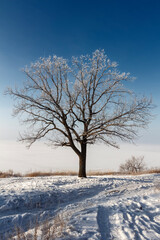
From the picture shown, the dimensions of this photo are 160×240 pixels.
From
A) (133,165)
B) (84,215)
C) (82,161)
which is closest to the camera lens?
(84,215)

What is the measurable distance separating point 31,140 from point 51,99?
3.53 meters

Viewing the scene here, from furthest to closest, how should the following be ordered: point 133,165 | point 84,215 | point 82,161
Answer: point 133,165 → point 82,161 → point 84,215

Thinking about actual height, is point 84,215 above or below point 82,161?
below

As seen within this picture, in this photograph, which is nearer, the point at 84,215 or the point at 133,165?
the point at 84,215

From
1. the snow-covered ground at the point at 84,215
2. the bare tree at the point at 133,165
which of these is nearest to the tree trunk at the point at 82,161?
the snow-covered ground at the point at 84,215

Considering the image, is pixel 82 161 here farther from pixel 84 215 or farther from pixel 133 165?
pixel 133 165

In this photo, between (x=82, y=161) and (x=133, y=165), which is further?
(x=133, y=165)

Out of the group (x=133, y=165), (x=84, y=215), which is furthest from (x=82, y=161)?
(x=133, y=165)

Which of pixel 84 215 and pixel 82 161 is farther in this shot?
pixel 82 161

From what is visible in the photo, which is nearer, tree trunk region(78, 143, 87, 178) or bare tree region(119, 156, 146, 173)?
tree trunk region(78, 143, 87, 178)

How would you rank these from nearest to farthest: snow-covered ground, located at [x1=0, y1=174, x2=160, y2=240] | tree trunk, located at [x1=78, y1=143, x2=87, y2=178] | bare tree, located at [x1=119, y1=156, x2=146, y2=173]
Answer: snow-covered ground, located at [x1=0, y1=174, x2=160, y2=240], tree trunk, located at [x1=78, y1=143, x2=87, y2=178], bare tree, located at [x1=119, y1=156, x2=146, y2=173]

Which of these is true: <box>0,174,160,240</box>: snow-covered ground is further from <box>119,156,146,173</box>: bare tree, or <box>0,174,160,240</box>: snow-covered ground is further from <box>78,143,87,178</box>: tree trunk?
<box>119,156,146,173</box>: bare tree

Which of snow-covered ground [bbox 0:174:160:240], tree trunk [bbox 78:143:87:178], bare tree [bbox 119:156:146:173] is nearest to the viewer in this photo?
snow-covered ground [bbox 0:174:160:240]

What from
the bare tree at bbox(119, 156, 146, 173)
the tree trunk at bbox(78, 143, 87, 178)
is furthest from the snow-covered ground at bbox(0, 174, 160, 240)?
the bare tree at bbox(119, 156, 146, 173)
